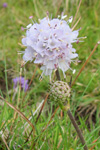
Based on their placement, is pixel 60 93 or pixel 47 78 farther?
pixel 47 78

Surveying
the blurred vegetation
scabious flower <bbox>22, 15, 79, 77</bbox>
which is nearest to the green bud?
scabious flower <bbox>22, 15, 79, 77</bbox>

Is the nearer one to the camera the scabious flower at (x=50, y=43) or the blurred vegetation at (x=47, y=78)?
the scabious flower at (x=50, y=43)

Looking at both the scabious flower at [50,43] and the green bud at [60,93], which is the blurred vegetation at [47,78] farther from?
the green bud at [60,93]

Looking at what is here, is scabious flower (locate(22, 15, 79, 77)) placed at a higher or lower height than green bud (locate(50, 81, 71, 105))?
higher

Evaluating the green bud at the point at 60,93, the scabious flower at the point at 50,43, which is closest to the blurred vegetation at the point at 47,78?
the scabious flower at the point at 50,43

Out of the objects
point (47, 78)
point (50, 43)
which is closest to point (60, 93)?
point (50, 43)

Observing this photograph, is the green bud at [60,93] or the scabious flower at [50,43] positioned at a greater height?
the scabious flower at [50,43]

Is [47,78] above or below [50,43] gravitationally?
below

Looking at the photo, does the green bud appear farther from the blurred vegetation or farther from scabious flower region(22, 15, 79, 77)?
the blurred vegetation

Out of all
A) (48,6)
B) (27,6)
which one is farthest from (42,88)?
(27,6)

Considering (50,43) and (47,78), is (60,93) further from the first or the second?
(47,78)

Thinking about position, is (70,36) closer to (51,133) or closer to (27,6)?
(51,133)
